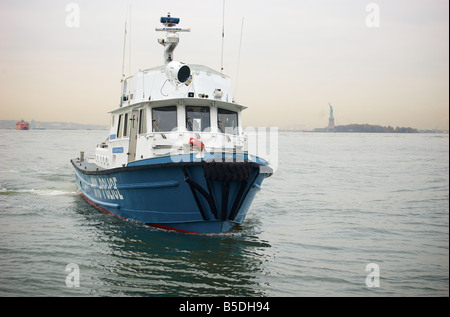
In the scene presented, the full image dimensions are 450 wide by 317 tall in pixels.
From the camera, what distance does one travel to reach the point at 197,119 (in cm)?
995

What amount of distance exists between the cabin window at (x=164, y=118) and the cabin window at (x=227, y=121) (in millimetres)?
1042

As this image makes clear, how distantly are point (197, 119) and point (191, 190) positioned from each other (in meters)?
2.14

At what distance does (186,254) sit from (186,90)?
3.90m

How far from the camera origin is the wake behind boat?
8.42 m

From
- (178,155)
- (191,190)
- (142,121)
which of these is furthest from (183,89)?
(191,190)

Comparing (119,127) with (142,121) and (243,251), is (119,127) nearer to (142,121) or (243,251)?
(142,121)

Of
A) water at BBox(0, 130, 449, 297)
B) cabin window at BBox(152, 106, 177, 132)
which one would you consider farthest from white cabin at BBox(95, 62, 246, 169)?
water at BBox(0, 130, 449, 297)

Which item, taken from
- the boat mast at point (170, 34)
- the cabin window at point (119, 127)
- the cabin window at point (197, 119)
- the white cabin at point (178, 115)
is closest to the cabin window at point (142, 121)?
the white cabin at point (178, 115)

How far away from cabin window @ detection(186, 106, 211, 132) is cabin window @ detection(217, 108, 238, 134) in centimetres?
31

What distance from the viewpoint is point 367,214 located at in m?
12.7

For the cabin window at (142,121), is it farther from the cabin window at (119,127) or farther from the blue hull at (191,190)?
the cabin window at (119,127)

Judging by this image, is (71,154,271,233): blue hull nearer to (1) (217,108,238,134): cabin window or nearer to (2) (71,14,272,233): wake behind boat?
(2) (71,14,272,233): wake behind boat
